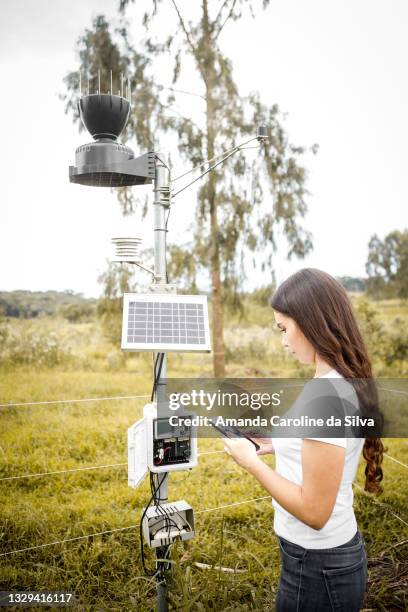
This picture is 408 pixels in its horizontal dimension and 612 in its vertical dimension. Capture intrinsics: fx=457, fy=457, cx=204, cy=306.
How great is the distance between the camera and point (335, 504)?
1026mm

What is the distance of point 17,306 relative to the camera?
5.99 m

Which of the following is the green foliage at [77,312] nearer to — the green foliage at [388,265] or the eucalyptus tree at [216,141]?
the eucalyptus tree at [216,141]

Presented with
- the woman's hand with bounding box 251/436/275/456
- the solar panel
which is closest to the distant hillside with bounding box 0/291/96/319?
the solar panel

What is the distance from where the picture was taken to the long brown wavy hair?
1010 mm

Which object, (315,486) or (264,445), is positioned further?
(264,445)

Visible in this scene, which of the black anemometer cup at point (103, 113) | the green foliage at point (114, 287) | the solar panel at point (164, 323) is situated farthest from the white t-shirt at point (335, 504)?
the green foliage at point (114, 287)

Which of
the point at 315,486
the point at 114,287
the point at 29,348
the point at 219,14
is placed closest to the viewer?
the point at 315,486

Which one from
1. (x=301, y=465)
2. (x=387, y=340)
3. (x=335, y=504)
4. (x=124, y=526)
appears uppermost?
(x=387, y=340)

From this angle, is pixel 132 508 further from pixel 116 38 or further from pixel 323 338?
pixel 116 38

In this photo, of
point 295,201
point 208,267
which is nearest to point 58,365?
point 208,267

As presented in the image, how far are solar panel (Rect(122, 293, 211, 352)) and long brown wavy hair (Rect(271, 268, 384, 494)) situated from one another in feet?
2.08

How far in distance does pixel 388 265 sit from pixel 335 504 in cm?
578

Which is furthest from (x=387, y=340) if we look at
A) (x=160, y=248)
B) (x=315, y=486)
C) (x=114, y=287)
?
(x=315, y=486)

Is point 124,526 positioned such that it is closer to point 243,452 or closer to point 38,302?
point 243,452
